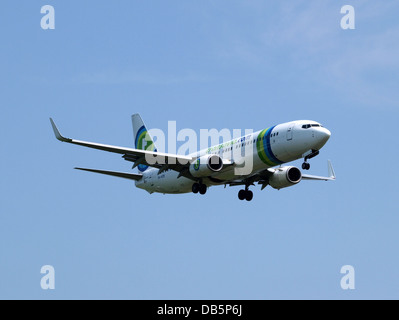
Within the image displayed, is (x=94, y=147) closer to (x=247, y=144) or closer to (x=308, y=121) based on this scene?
(x=247, y=144)

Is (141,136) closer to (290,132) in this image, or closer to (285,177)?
(285,177)

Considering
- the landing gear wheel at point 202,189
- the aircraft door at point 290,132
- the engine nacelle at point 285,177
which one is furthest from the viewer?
the engine nacelle at point 285,177

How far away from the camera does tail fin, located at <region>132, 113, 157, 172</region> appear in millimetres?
72312

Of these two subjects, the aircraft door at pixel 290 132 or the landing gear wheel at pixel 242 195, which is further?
the landing gear wheel at pixel 242 195

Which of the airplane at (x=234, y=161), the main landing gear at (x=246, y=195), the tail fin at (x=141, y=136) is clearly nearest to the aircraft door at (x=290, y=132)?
the airplane at (x=234, y=161)

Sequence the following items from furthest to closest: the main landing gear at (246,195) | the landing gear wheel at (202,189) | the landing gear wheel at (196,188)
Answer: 1. the main landing gear at (246,195)
2. the landing gear wheel at (196,188)
3. the landing gear wheel at (202,189)

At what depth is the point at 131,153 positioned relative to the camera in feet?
192

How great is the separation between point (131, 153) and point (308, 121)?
40.8ft

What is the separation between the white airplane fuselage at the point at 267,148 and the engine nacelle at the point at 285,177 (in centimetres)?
324

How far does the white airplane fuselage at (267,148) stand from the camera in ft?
180

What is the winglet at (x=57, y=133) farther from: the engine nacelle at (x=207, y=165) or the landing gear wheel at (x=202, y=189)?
the landing gear wheel at (x=202, y=189)

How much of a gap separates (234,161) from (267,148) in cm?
328

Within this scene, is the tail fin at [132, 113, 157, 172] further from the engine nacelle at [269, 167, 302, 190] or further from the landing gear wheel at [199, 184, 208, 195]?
the engine nacelle at [269, 167, 302, 190]

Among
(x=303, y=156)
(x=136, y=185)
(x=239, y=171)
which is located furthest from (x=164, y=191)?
(x=303, y=156)
